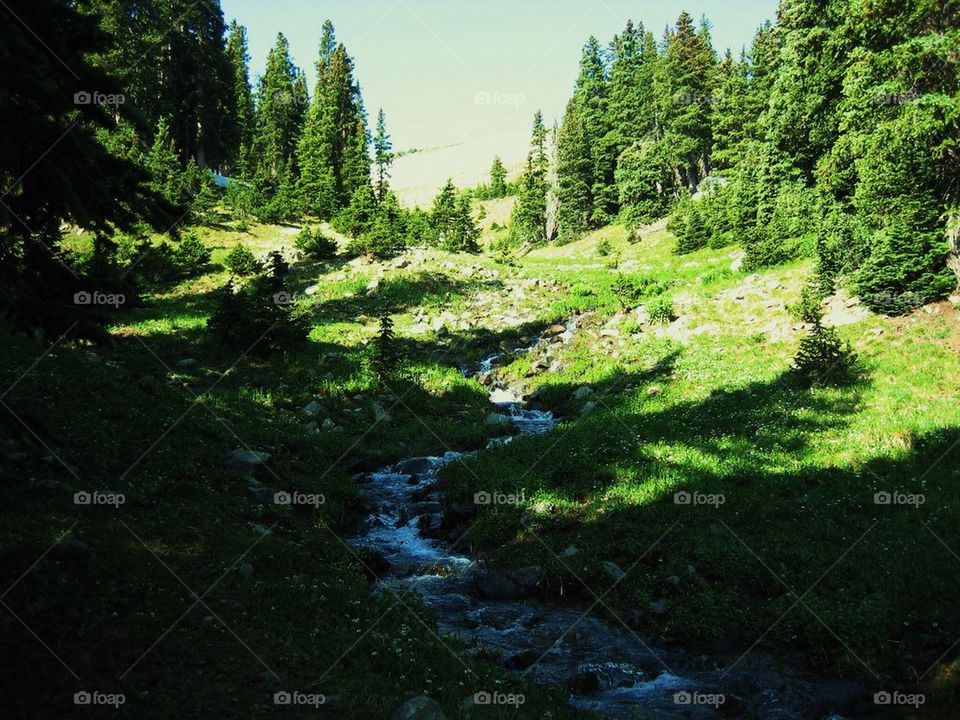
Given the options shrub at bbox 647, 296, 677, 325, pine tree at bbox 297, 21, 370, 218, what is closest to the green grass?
shrub at bbox 647, 296, 677, 325

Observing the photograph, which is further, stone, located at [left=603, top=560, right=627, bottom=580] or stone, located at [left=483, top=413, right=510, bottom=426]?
stone, located at [left=483, top=413, right=510, bottom=426]

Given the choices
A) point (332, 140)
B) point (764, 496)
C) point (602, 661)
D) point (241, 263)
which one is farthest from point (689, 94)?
point (602, 661)

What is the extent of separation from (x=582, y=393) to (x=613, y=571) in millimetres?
10317

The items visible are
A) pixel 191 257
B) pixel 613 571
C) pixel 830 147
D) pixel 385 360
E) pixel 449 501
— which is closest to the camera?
pixel 613 571

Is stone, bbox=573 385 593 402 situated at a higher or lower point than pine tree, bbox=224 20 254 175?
lower

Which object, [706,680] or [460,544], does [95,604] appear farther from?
[706,680]

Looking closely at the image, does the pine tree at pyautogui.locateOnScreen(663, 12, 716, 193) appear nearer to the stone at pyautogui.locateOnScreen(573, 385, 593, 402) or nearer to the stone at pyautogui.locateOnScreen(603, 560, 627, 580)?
the stone at pyautogui.locateOnScreen(573, 385, 593, 402)

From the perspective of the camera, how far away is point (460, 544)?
38.3 feet

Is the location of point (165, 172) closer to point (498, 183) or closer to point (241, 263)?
point (241, 263)

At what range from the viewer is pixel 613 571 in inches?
388

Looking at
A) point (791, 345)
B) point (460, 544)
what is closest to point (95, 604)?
point (460, 544)

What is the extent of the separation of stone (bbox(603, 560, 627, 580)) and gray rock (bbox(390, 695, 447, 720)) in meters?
4.64

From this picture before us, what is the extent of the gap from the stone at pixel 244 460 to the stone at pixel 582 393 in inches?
410

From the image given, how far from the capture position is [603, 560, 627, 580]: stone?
9734 mm
